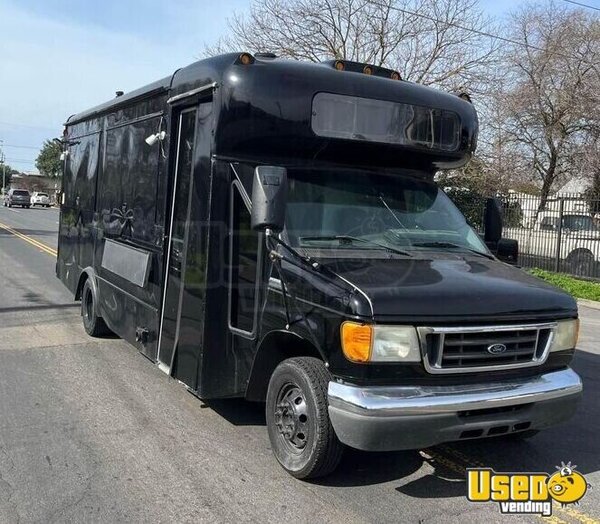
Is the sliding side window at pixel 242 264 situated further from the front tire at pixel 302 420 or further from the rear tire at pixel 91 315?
the rear tire at pixel 91 315

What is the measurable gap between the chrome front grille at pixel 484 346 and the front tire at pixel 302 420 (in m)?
0.66

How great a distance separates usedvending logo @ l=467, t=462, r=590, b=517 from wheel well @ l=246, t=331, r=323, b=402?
1292mm

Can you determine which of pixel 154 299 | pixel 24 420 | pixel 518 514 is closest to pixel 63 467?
pixel 24 420

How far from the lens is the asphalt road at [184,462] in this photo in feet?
12.0

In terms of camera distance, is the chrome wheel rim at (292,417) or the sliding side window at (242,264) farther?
the sliding side window at (242,264)

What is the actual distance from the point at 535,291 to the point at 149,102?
3.71m

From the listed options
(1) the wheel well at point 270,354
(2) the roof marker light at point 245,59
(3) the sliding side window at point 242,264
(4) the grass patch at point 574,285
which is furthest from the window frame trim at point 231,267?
(4) the grass patch at point 574,285

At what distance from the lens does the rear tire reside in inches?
297

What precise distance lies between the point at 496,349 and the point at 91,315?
5.42 metres

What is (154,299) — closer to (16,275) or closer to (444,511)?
(444,511)

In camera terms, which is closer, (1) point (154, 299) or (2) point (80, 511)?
(2) point (80, 511)

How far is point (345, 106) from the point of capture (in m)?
4.63

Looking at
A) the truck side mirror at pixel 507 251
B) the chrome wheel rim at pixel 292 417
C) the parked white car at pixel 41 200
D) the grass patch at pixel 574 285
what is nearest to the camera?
the chrome wheel rim at pixel 292 417

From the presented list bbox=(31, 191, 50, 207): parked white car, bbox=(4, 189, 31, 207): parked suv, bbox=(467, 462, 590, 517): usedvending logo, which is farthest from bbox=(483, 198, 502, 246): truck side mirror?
bbox=(31, 191, 50, 207): parked white car
